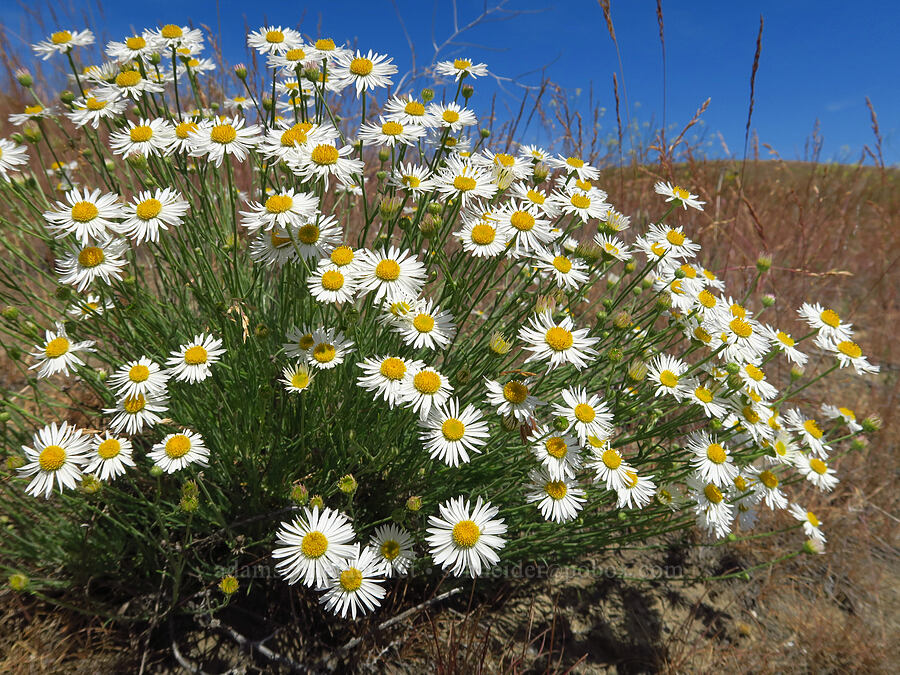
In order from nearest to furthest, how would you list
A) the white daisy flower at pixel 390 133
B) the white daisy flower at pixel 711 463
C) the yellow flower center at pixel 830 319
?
the white daisy flower at pixel 711 463
the white daisy flower at pixel 390 133
the yellow flower center at pixel 830 319

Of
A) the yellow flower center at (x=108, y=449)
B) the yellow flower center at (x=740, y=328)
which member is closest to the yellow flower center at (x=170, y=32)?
the yellow flower center at (x=108, y=449)

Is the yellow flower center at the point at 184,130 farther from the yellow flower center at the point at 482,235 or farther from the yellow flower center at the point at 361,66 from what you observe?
the yellow flower center at the point at 482,235

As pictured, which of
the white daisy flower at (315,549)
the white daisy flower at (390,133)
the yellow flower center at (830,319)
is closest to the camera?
the white daisy flower at (315,549)

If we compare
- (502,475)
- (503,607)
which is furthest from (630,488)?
(503,607)

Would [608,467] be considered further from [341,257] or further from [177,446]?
[177,446]

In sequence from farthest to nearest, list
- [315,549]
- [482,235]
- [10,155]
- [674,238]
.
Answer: [674,238]
[10,155]
[482,235]
[315,549]

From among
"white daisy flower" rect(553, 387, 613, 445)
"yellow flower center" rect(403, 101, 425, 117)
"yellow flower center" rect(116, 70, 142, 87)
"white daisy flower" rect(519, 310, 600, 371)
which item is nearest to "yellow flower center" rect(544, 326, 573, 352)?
"white daisy flower" rect(519, 310, 600, 371)

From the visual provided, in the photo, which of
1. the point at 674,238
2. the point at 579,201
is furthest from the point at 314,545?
the point at 674,238

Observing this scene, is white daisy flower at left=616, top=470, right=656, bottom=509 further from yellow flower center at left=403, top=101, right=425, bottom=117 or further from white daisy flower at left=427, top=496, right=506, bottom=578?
yellow flower center at left=403, top=101, right=425, bottom=117
